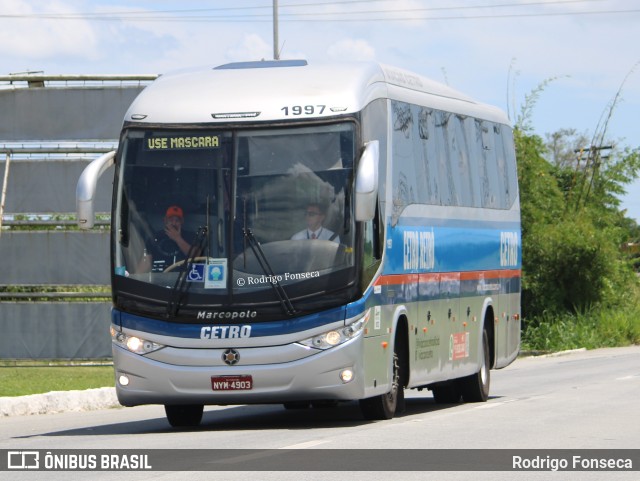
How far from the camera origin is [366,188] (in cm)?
1456

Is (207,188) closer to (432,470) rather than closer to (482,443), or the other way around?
(482,443)

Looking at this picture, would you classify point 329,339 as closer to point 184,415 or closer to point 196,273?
point 196,273

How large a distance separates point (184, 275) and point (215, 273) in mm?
324

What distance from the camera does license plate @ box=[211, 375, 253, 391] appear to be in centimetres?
1486

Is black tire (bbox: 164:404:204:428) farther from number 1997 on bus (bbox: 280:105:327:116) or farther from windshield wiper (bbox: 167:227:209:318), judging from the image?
number 1997 on bus (bbox: 280:105:327:116)

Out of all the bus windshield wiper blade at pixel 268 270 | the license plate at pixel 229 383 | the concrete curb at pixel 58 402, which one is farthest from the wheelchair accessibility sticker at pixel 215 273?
the concrete curb at pixel 58 402

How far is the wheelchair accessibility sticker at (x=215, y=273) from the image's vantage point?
15.0m

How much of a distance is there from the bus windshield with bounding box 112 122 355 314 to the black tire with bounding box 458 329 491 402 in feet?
20.4

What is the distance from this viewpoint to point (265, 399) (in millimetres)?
14961

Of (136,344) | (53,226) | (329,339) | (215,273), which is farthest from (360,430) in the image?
(53,226)

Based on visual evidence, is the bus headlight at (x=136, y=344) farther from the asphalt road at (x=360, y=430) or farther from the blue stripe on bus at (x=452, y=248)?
the blue stripe on bus at (x=452, y=248)

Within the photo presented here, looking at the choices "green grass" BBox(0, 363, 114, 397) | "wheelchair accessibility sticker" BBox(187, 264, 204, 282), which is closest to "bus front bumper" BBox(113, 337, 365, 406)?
"wheelchair accessibility sticker" BBox(187, 264, 204, 282)

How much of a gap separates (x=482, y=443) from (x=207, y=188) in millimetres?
3865

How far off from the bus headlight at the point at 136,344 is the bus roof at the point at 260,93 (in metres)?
2.23
